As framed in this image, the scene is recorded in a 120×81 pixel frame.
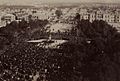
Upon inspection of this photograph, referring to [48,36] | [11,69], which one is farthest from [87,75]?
[48,36]

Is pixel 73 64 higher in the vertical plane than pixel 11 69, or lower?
higher

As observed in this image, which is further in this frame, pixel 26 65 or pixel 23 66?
pixel 26 65

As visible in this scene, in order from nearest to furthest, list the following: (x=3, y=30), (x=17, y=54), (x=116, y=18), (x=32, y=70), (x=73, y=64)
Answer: (x=73, y=64) → (x=32, y=70) → (x=17, y=54) → (x=3, y=30) → (x=116, y=18)

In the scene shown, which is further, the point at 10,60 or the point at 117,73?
the point at 10,60

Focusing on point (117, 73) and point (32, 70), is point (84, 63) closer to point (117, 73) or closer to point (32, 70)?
point (117, 73)

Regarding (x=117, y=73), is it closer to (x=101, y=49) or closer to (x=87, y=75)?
(x=87, y=75)

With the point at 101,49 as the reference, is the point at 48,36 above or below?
below

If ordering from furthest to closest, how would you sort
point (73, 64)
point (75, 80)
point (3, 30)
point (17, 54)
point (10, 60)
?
point (3, 30)
point (17, 54)
point (10, 60)
point (73, 64)
point (75, 80)

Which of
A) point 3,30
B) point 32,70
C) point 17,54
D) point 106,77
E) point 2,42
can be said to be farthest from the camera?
point 3,30

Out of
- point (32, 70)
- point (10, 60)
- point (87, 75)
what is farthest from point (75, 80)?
point (10, 60)
